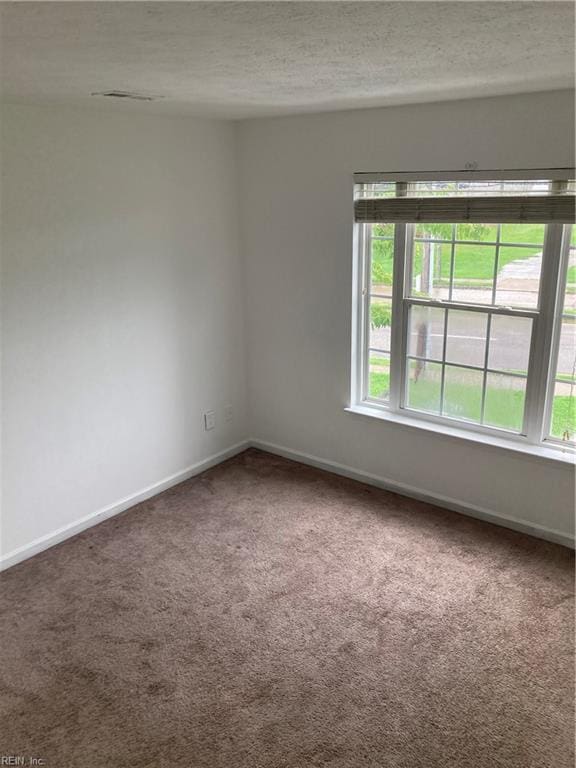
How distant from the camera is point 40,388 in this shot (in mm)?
3195

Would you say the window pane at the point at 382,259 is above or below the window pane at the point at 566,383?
above

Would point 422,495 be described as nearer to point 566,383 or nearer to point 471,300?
point 566,383

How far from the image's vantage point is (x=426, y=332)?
3.65 meters

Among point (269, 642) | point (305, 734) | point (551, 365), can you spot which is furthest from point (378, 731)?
point (551, 365)

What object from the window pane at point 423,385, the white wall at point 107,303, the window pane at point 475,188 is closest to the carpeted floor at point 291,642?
the white wall at point 107,303

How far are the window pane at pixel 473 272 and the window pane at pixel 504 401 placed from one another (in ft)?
1.48

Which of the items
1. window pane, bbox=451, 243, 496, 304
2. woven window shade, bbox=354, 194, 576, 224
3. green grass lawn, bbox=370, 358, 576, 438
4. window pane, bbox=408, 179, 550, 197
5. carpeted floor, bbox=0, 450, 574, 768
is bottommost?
carpeted floor, bbox=0, 450, 574, 768

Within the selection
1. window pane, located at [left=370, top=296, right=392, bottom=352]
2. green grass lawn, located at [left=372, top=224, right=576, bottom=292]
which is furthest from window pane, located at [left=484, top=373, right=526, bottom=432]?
window pane, located at [left=370, top=296, right=392, bottom=352]

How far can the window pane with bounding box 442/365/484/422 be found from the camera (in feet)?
11.7

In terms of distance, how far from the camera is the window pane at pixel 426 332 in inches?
142

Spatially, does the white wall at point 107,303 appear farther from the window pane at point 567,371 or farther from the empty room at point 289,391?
the window pane at point 567,371

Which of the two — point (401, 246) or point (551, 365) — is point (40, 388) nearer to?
point (401, 246)

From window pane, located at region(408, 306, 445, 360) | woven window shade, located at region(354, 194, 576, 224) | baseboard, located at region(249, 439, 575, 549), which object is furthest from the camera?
window pane, located at region(408, 306, 445, 360)

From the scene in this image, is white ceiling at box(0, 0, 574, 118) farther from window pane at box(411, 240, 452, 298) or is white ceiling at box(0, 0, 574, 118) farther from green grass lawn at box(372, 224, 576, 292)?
window pane at box(411, 240, 452, 298)
